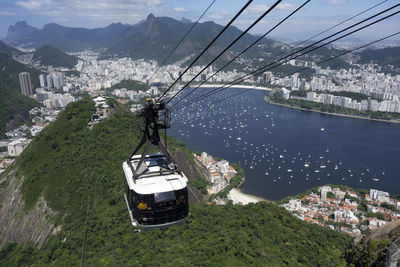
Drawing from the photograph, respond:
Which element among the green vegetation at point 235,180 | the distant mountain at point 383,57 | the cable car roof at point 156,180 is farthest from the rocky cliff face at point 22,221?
the distant mountain at point 383,57

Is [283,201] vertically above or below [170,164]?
below

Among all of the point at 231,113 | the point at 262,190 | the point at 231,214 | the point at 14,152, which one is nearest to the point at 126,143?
the point at 231,214

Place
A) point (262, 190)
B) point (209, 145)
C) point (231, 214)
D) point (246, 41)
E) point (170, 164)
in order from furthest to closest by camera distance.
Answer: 1. point (246, 41)
2. point (209, 145)
3. point (262, 190)
4. point (231, 214)
5. point (170, 164)

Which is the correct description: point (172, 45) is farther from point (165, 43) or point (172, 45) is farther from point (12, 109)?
point (12, 109)

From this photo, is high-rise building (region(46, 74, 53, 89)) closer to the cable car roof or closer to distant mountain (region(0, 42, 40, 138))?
distant mountain (region(0, 42, 40, 138))

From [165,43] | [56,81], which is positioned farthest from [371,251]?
[165,43]

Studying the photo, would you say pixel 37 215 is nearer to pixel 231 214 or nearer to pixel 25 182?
pixel 25 182
